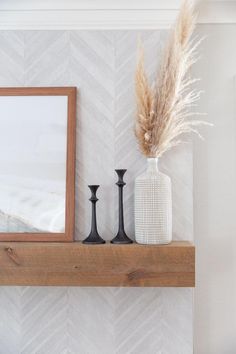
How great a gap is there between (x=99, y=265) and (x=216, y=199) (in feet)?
2.20

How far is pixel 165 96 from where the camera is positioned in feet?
4.23

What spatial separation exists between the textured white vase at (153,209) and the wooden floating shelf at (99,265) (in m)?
0.05

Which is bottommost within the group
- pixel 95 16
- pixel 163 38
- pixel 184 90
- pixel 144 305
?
pixel 144 305

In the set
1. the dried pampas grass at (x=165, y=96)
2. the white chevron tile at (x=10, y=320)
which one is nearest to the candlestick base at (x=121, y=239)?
the dried pampas grass at (x=165, y=96)

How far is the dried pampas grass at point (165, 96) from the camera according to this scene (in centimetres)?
128

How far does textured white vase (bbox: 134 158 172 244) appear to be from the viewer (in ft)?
4.16

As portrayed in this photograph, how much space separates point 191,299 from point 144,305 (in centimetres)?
21

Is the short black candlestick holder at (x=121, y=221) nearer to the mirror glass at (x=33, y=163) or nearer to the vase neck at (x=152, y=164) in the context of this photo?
the vase neck at (x=152, y=164)

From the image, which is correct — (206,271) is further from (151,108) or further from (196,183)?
(151,108)

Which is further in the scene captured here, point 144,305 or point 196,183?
point 196,183

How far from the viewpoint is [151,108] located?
51.6 inches

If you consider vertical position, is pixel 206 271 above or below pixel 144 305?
above

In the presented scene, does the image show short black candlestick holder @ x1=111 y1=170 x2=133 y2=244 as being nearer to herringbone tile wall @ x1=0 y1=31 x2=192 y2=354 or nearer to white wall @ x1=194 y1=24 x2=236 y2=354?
herringbone tile wall @ x1=0 y1=31 x2=192 y2=354

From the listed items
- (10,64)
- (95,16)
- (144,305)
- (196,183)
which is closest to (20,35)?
(10,64)
